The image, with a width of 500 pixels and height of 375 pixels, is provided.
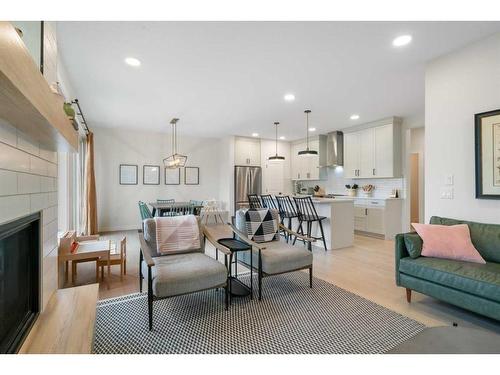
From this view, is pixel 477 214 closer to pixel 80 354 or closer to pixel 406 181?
pixel 406 181

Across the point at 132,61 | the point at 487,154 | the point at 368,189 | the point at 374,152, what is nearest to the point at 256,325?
the point at 487,154

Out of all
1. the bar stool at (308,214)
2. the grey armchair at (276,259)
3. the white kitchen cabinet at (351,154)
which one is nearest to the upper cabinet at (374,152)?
the white kitchen cabinet at (351,154)

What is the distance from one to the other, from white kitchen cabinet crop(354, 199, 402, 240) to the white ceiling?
1853 millimetres

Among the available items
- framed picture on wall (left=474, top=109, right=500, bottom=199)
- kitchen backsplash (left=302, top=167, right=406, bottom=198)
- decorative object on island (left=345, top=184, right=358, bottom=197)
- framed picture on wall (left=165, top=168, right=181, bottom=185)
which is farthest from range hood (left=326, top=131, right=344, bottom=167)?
framed picture on wall (left=165, top=168, right=181, bottom=185)

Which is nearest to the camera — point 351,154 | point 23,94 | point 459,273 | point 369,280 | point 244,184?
point 23,94

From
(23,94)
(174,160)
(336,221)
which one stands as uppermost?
(174,160)

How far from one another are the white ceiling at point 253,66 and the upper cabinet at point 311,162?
1.87 metres

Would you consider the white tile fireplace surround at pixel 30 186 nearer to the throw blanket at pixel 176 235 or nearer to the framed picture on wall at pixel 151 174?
the throw blanket at pixel 176 235

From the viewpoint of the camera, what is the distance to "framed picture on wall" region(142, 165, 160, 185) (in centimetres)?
672

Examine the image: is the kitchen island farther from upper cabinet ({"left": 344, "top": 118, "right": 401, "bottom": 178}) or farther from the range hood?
the range hood

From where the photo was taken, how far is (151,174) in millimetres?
6812

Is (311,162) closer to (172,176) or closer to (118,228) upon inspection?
(172,176)

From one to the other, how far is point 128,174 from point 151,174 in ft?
1.84

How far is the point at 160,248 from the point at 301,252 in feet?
4.87
